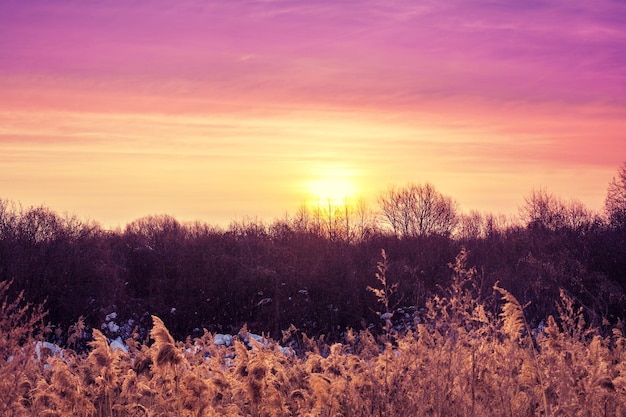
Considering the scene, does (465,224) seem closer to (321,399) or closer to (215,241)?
(215,241)

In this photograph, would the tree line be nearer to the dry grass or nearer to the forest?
the forest

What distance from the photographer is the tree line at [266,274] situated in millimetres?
25984

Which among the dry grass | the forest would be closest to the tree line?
the forest

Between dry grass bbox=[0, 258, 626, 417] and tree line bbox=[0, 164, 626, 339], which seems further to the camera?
tree line bbox=[0, 164, 626, 339]

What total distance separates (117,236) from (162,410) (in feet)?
100

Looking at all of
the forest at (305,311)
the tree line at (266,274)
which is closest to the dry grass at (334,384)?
the forest at (305,311)

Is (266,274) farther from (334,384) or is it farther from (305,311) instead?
(334,384)

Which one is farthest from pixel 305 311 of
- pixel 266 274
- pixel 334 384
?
pixel 334 384

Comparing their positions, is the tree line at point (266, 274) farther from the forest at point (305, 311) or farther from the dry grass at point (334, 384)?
the dry grass at point (334, 384)

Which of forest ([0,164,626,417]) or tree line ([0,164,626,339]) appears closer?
forest ([0,164,626,417])

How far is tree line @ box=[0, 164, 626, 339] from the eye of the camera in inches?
1023

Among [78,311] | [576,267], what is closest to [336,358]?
[78,311]

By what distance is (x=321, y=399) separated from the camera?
252 inches

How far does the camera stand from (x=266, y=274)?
30344 mm
